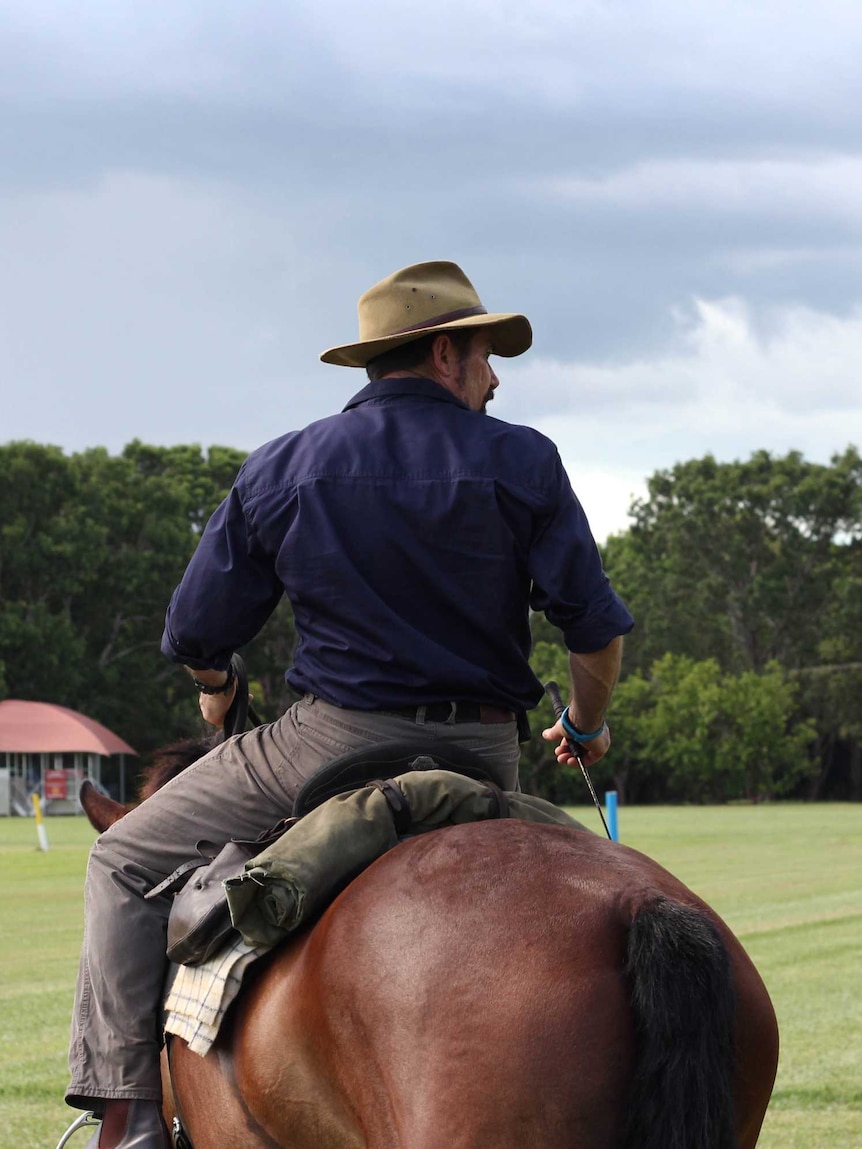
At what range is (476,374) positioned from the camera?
4.20m

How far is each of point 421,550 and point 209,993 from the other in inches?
45.1

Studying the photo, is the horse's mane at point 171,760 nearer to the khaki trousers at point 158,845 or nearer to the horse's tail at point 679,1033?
the khaki trousers at point 158,845

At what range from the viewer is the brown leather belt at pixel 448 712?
389 cm

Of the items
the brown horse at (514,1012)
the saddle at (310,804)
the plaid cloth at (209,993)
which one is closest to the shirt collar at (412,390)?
the saddle at (310,804)

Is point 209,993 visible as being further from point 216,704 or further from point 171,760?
point 171,760

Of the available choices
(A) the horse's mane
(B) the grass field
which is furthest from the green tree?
(A) the horse's mane

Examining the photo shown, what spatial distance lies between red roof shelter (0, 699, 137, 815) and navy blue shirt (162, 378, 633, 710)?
50.9 m

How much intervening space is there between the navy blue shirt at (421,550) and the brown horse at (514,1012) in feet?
1.86

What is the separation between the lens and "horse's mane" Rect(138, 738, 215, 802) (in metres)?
4.95

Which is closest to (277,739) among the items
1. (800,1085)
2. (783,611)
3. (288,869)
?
(288,869)

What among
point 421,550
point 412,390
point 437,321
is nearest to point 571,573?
point 421,550

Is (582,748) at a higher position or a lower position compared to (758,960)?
higher

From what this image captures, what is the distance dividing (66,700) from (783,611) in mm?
35979

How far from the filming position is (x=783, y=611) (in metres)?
78.8
